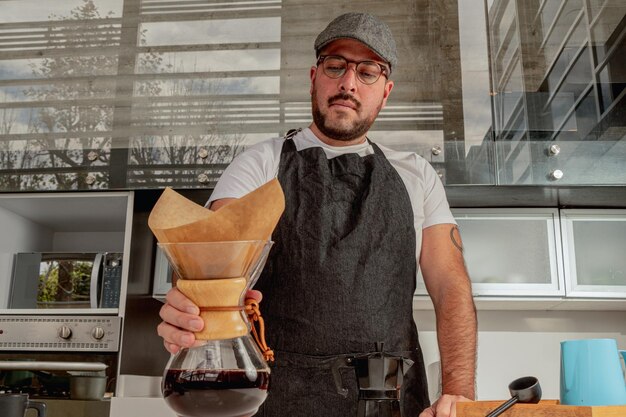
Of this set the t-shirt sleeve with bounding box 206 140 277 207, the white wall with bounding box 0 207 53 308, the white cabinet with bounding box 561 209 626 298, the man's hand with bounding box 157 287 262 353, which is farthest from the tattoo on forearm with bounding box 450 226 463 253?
the white wall with bounding box 0 207 53 308

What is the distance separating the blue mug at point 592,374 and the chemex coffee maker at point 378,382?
290 millimetres

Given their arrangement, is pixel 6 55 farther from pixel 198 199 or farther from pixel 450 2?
pixel 450 2

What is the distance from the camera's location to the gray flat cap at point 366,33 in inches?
53.9

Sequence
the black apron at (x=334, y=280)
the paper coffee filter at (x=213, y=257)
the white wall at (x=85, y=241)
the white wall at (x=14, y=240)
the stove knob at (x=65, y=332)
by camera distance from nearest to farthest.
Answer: the paper coffee filter at (x=213, y=257)
the black apron at (x=334, y=280)
the stove knob at (x=65, y=332)
the white wall at (x=14, y=240)
the white wall at (x=85, y=241)

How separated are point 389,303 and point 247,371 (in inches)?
30.0

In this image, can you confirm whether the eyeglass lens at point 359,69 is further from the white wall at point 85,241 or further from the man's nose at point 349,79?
the white wall at point 85,241

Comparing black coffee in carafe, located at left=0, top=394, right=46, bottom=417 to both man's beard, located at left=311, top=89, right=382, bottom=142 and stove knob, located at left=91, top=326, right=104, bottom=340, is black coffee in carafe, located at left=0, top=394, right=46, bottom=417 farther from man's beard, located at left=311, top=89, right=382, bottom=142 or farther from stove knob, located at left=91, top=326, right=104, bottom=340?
stove knob, located at left=91, top=326, right=104, bottom=340

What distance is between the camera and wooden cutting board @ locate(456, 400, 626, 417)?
2.48 ft

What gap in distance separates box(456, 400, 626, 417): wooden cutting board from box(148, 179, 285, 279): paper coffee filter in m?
0.41

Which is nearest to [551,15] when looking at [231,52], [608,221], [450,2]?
[450,2]

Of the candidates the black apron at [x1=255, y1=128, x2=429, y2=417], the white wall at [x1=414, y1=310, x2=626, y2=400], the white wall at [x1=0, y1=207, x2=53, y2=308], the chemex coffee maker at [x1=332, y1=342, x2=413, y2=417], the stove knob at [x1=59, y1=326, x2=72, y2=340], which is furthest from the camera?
the white wall at [x1=414, y1=310, x2=626, y2=400]

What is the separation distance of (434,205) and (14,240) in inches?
84.0

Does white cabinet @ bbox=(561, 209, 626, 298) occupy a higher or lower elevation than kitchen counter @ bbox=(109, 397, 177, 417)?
higher

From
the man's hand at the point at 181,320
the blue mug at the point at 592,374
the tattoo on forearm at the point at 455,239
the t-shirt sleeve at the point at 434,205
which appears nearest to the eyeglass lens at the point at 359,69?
the t-shirt sleeve at the point at 434,205
